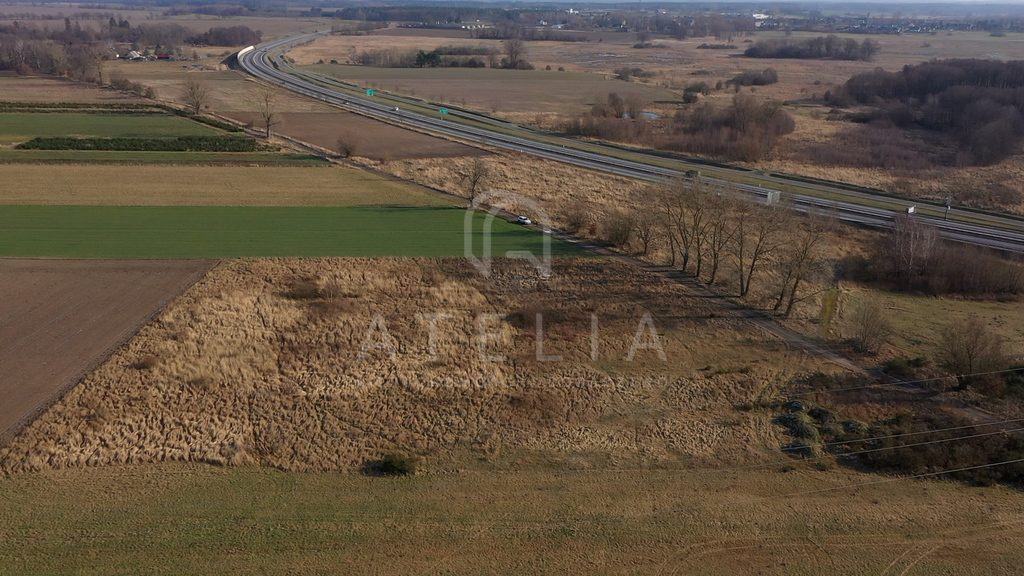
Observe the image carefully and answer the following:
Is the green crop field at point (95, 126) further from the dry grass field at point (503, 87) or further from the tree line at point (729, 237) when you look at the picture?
the tree line at point (729, 237)

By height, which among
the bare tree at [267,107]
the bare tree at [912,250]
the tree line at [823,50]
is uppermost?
the tree line at [823,50]

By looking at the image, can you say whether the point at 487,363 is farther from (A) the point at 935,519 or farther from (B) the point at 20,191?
(B) the point at 20,191

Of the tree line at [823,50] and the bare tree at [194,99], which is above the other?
the tree line at [823,50]

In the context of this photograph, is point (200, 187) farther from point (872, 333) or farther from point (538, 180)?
point (872, 333)

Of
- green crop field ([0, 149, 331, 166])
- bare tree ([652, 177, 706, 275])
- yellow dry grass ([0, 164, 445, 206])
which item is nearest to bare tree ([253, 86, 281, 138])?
green crop field ([0, 149, 331, 166])

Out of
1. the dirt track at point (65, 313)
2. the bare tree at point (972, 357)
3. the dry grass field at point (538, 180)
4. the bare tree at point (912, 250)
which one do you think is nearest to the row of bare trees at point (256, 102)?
the dry grass field at point (538, 180)

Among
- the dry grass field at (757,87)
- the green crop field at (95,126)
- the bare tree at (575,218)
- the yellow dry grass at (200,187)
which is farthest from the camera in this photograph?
the dry grass field at (757,87)
